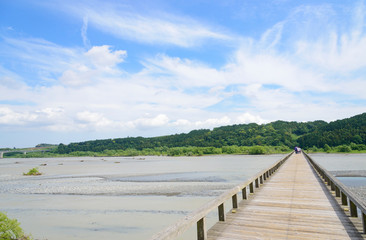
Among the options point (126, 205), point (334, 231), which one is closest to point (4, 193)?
point (126, 205)

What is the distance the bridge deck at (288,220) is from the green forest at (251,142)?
8520 cm

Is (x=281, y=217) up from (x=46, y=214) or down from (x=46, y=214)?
up

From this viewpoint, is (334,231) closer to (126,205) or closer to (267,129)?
(126,205)

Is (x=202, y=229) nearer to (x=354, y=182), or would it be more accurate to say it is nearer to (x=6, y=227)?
(x=6, y=227)

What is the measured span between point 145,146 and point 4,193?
435ft

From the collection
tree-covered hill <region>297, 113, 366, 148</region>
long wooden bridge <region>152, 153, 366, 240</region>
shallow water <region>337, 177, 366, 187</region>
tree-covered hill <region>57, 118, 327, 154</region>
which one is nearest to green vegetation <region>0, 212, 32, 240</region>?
long wooden bridge <region>152, 153, 366, 240</region>

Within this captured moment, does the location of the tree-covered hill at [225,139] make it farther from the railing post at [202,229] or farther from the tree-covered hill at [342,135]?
the railing post at [202,229]

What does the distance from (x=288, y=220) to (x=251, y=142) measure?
11840cm

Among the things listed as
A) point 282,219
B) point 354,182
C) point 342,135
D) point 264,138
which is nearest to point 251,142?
point 264,138

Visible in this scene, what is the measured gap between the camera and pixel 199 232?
470 centimetres

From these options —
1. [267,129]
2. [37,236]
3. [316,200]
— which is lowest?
[37,236]

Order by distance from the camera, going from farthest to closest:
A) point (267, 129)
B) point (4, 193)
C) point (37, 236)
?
point (267, 129), point (4, 193), point (37, 236)

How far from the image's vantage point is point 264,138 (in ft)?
402

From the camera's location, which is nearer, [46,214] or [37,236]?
[37,236]
